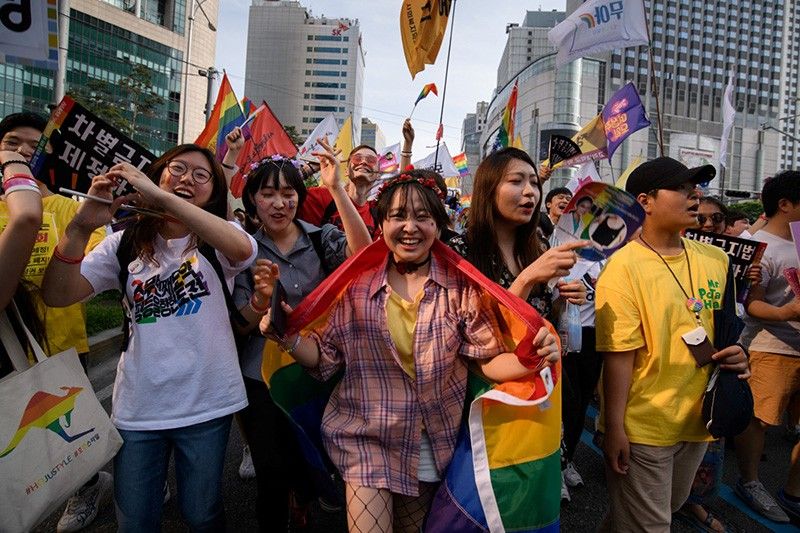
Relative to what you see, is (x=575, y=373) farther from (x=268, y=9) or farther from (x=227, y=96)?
(x=268, y=9)

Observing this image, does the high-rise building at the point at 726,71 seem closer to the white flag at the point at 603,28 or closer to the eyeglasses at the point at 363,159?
the white flag at the point at 603,28

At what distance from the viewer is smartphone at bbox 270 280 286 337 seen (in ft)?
5.93

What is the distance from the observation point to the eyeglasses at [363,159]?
411cm

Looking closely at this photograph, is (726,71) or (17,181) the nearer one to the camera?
(17,181)

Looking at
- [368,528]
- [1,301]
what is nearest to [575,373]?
[368,528]

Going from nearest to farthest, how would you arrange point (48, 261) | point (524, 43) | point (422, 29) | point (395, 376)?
1. point (395, 376)
2. point (48, 261)
3. point (422, 29)
4. point (524, 43)

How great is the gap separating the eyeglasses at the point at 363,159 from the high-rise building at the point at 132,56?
44672 mm

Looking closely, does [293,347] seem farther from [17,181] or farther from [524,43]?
[524,43]

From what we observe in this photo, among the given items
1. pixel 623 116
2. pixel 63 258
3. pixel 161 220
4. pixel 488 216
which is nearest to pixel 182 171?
pixel 161 220

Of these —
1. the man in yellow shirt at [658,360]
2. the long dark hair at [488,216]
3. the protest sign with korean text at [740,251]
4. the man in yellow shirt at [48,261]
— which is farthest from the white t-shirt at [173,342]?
the protest sign with korean text at [740,251]

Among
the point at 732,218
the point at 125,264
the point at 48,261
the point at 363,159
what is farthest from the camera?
the point at 732,218

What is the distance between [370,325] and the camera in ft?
6.61

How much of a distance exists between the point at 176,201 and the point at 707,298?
2.22m

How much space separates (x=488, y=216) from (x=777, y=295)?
2.46m
